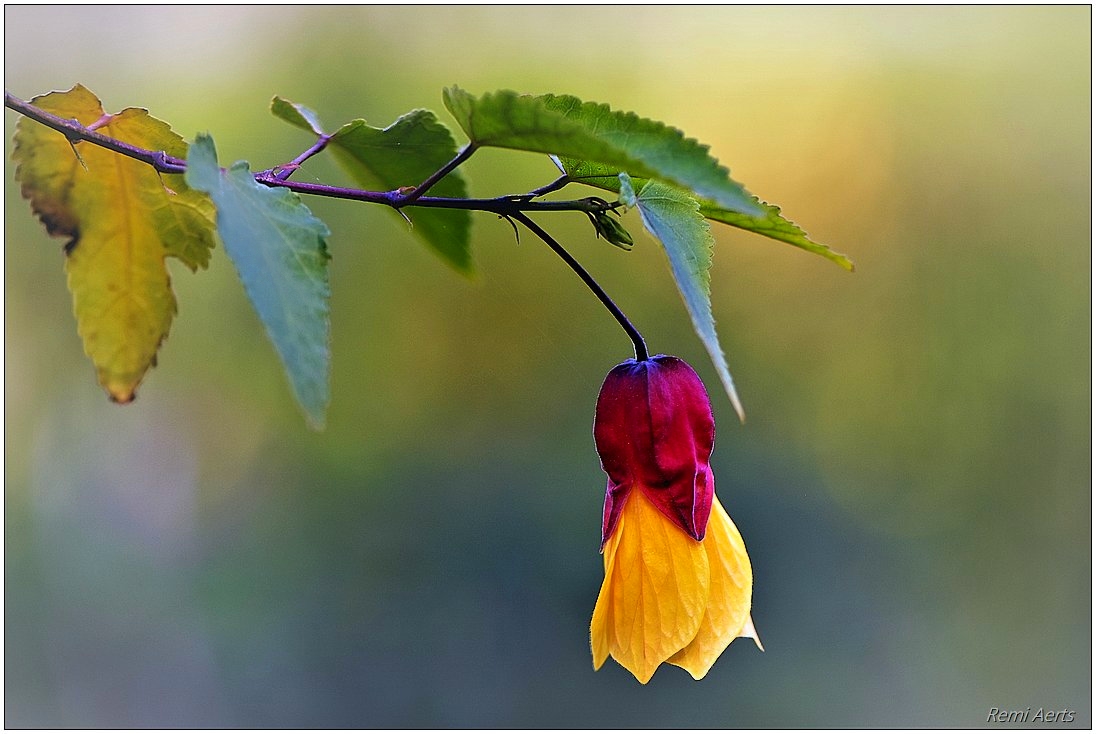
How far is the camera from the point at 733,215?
486mm

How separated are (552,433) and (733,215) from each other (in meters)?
1.52

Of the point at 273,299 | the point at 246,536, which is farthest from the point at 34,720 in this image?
the point at 273,299

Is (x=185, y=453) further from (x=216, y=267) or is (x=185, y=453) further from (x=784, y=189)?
(x=784, y=189)

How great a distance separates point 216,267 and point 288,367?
1.79m

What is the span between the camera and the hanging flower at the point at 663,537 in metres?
0.52

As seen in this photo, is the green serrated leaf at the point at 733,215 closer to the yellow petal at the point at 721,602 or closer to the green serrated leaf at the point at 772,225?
the green serrated leaf at the point at 772,225

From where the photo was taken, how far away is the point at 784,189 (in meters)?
2.20

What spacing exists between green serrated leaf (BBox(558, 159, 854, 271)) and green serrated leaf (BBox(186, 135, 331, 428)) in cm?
14

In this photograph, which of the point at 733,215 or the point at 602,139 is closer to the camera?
the point at 602,139

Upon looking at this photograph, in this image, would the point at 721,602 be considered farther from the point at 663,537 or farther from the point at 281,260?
the point at 281,260
